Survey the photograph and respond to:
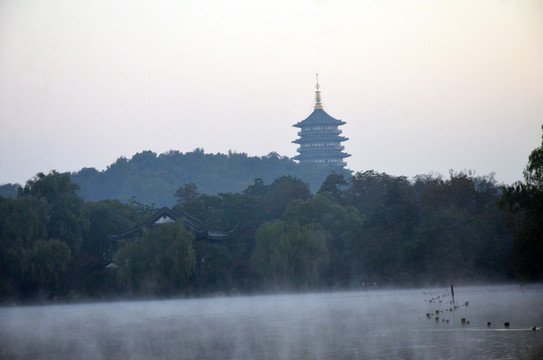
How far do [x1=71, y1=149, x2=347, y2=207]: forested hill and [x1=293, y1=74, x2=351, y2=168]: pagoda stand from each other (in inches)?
136

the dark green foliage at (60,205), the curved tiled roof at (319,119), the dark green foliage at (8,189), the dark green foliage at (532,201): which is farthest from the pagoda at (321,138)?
the dark green foliage at (532,201)

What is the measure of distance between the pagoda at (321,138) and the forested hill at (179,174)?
3.45 meters

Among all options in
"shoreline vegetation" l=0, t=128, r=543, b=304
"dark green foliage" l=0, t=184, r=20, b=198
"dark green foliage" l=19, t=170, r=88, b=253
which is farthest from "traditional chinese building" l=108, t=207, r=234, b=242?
"dark green foliage" l=0, t=184, r=20, b=198

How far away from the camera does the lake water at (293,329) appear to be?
1906cm

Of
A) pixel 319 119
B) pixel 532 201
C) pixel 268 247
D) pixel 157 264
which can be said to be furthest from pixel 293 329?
pixel 319 119

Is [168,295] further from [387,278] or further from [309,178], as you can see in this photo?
[309,178]

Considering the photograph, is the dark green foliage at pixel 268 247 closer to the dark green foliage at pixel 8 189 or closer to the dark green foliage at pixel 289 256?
the dark green foliage at pixel 289 256

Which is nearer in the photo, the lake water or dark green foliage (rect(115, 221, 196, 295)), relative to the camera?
the lake water

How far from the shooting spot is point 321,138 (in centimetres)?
10956

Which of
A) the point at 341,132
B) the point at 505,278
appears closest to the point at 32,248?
the point at 505,278

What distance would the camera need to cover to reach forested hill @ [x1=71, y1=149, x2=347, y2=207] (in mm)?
96875

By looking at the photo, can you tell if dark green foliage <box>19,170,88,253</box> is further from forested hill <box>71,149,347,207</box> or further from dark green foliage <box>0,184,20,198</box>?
forested hill <box>71,149,347,207</box>

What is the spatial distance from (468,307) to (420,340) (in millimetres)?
9712

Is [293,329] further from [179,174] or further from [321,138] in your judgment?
[321,138]
